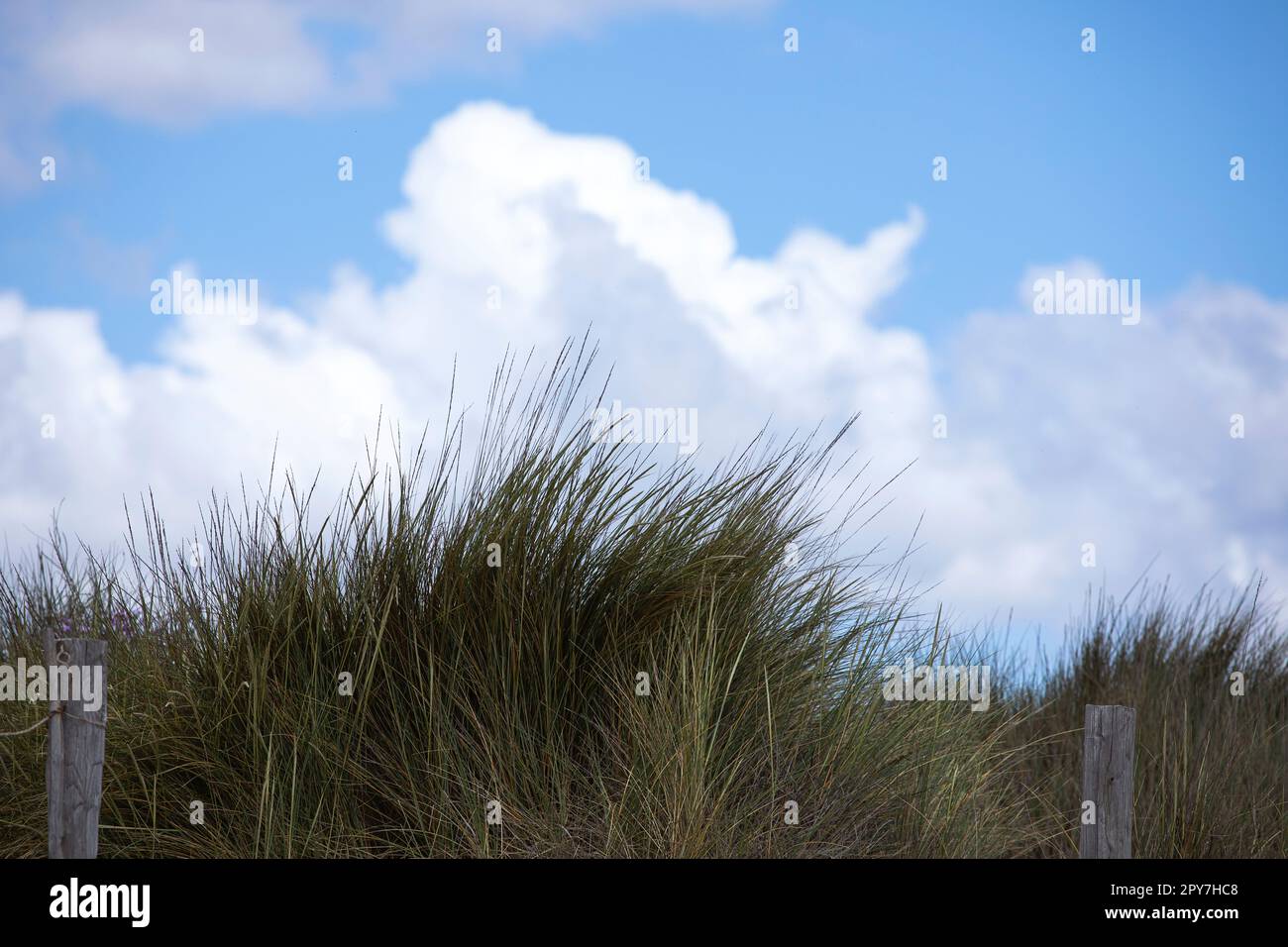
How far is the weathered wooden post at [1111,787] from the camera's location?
5.30 m

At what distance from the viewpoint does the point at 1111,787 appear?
531 cm

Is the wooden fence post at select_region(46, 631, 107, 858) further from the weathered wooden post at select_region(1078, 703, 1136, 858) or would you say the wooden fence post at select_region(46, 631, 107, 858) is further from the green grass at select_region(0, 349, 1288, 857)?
the weathered wooden post at select_region(1078, 703, 1136, 858)

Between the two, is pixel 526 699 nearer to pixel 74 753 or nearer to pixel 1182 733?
pixel 74 753

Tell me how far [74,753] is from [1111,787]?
4.48 meters

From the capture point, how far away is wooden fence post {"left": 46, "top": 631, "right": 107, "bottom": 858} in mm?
4309

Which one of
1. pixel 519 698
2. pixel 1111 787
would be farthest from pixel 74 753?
pixel 1111 787

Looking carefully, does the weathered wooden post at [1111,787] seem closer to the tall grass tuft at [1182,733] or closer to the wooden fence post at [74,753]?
the tall grass tuft at [1182,733]

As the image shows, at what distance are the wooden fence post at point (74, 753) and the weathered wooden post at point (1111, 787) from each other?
14.0 feet
